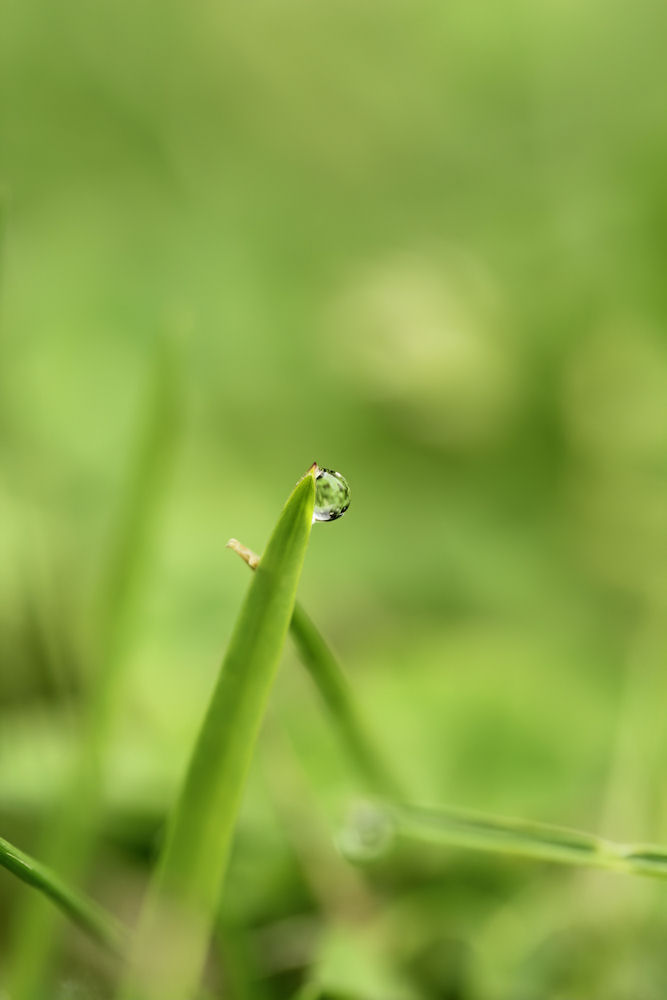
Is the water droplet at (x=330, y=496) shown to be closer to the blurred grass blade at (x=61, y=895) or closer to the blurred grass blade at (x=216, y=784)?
the blurred grass blade at (x=216, y=784)

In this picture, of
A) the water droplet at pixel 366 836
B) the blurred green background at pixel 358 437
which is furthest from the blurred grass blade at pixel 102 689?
the water droplet at pixel 366 836

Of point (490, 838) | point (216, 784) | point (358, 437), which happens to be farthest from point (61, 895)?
point (358, 437)

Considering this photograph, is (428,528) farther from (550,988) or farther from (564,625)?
(550,988)

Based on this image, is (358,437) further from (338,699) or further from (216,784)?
(216,784)

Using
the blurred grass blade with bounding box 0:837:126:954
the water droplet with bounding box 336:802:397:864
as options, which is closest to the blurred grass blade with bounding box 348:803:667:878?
the water droplet with bounding box 336:802:397:864

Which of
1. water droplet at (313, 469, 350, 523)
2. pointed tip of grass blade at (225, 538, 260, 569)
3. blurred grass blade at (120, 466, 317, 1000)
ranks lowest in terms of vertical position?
blurred grass blade at (120, 466, 317, 1000)

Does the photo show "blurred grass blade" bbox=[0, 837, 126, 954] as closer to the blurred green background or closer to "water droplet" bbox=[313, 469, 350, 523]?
the blurred green background
